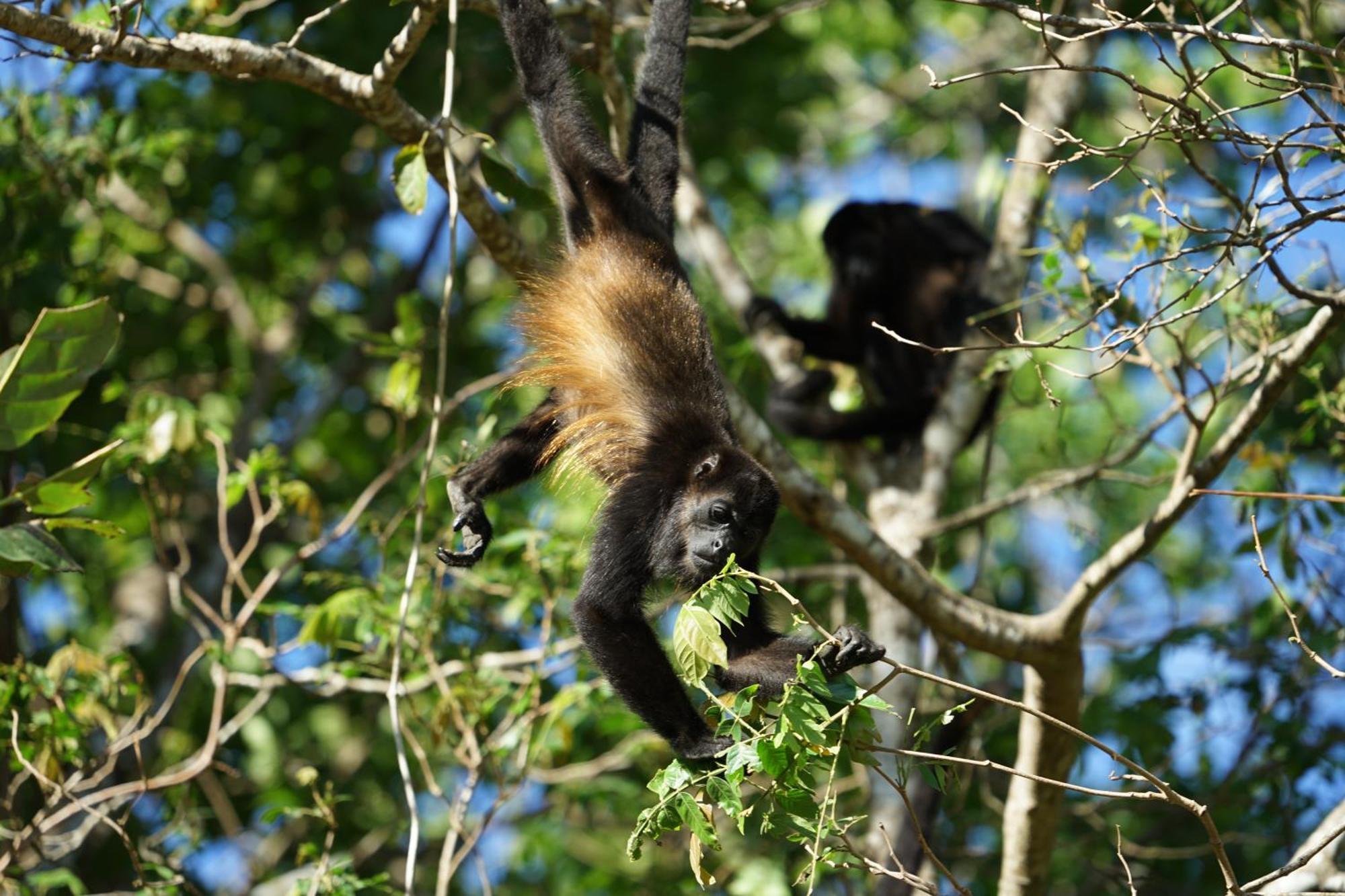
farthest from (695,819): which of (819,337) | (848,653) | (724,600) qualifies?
(819,337)

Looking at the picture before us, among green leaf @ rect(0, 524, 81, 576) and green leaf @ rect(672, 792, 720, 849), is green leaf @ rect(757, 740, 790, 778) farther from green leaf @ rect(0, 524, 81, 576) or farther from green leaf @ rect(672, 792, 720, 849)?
green leaf @ rect(0, 524, 81, 576)

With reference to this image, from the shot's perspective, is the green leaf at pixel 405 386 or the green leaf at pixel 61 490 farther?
the green leaf at pixel 405 386

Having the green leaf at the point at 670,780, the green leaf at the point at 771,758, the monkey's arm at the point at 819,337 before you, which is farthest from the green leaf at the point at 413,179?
the monkey's arm at the point at 819,337

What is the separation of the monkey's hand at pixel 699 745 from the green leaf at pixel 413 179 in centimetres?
193

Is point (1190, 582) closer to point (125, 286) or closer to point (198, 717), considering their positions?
point (198, 717)

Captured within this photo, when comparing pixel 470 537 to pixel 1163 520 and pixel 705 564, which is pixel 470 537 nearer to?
pixel 705 564

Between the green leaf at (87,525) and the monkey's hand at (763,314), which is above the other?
the green leaf at (87,525)

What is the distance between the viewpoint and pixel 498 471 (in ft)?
15.7

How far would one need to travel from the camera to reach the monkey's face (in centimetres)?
422

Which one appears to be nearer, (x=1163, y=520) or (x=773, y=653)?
(x=773, y=653)

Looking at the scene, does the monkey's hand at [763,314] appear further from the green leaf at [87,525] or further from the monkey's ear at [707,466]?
the green leaf at [87,525]

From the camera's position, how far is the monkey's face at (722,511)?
422 cm

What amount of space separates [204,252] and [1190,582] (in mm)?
7227

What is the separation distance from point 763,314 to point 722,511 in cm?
272
